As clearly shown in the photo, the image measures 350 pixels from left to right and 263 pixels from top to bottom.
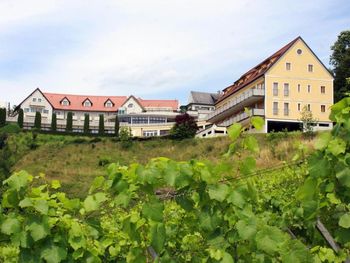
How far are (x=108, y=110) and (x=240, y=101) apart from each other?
4181cm

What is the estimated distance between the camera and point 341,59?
2366 inches

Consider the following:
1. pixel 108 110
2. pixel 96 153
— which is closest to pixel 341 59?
pixel 96 153

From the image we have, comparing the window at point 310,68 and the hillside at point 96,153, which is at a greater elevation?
the window at point 310,68

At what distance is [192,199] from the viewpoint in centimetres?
313

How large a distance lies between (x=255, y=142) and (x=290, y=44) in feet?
169

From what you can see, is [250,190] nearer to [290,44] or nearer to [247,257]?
[247,257]

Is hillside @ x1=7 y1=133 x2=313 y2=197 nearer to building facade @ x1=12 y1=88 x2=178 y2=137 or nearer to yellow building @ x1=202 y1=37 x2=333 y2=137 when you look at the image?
yellow building @ x1=202 y1=37 x2=333 y2=137

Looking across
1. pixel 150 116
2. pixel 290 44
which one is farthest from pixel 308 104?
pixel 150 116

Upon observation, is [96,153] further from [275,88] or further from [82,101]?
[82,101]

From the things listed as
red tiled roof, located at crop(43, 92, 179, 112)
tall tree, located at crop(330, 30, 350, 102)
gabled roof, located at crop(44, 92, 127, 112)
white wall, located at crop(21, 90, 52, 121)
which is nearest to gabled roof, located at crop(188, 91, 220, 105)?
red tiled roof, located at crop(43, 92, 179, 112)

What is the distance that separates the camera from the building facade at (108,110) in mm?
82562

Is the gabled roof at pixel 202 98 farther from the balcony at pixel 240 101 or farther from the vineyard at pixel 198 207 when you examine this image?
the vineyard at pixel 198 207

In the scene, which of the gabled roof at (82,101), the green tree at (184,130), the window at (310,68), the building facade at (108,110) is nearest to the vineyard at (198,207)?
the green tree at (184,130)

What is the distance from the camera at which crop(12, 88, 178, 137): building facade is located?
82562 mm
